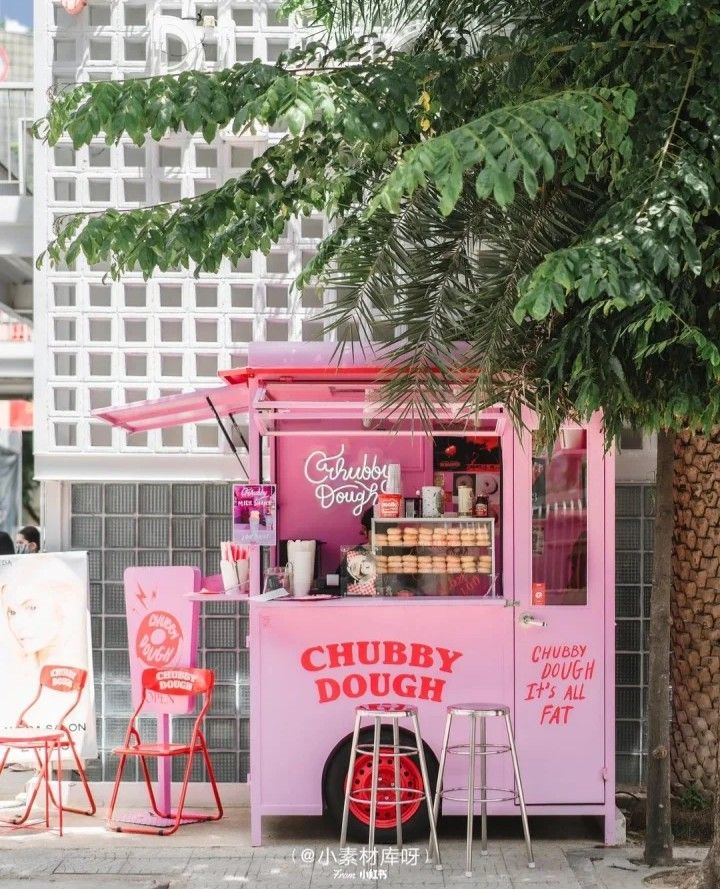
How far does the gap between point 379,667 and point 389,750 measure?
49 cm

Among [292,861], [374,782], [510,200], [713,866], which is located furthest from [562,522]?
[510,200]

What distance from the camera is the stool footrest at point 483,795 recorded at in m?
7.19

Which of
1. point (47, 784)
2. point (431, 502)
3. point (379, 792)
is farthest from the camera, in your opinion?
point (47, 784)

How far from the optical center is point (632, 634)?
29.6 feet

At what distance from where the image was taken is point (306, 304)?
926cm

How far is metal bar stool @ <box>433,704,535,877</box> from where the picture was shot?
700 centimetres

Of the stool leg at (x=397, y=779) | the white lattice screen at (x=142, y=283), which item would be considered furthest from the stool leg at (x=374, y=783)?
the white lattice screen at (x=142, y=283)

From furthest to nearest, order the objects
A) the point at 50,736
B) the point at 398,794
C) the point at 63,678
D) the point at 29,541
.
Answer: the point at 29,541 → the point at 63,678 → the point at 50,736 → the point at 398,794

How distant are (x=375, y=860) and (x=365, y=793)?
1.55 ft

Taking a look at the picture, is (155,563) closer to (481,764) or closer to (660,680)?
(481,764)

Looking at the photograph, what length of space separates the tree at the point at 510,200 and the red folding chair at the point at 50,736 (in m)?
2.92

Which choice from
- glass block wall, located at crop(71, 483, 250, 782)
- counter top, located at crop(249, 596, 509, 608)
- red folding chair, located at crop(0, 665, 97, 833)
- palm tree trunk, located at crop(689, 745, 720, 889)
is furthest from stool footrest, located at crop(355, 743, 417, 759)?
red folding chair, located at crop(0, 665, 97, 833)

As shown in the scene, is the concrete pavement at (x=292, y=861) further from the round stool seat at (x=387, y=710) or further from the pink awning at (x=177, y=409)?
the pink awning at (x=177, y=409)

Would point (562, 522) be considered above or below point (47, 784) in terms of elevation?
above
